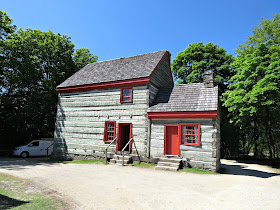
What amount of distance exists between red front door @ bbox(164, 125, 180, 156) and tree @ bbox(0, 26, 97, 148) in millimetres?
14039

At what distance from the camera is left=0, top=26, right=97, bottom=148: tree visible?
1830 cm

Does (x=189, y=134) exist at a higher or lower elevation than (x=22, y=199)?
higher

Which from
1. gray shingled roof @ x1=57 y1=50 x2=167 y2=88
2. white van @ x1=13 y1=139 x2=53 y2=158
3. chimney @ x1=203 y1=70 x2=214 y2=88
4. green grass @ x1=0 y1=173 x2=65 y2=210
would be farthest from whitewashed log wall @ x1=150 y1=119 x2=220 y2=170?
white van @ x1=13 y1=139 x2=53 y2=158

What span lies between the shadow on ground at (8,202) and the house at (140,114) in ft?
27.0

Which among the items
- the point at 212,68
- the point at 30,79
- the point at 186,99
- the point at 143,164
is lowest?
the point at 143,164

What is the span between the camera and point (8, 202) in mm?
4879

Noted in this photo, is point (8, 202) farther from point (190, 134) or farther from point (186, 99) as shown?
point (186, 99)

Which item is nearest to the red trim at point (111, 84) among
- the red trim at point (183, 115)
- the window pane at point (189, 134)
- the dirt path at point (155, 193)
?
the red trim at point (183, 115)

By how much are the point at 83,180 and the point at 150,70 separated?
8.83m

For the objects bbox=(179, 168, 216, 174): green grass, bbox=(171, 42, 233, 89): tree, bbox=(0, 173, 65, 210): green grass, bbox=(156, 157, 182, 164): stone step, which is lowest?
bbox=(179, 168, 216, 174): green grass

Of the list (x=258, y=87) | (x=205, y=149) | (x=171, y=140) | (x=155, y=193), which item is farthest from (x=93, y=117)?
(x=258, y=87)

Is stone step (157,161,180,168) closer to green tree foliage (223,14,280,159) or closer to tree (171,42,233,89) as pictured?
green tree foliage (223,14,280,159)

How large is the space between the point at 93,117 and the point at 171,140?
6.82 m

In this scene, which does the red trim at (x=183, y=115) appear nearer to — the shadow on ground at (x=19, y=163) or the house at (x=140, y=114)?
the house at (x=140, y=114)
